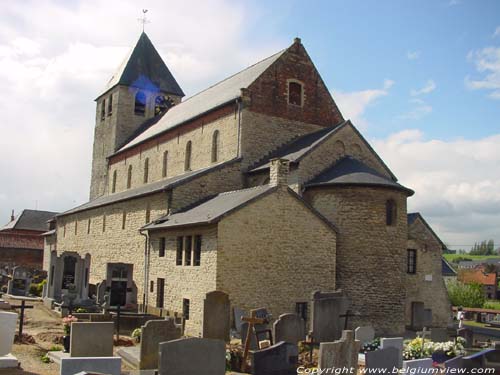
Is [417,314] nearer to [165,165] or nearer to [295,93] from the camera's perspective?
[295,93]

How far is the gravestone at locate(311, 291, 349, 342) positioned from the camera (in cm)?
1573

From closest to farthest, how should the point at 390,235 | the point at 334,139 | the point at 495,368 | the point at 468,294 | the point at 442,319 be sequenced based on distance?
the point at 495,368
the point at 390,235
the point at 334,139
the point at 442,319
the point at 468,294

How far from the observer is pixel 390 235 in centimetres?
2292

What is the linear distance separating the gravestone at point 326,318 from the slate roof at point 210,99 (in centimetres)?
1316

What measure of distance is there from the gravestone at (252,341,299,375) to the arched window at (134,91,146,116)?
34.1 m

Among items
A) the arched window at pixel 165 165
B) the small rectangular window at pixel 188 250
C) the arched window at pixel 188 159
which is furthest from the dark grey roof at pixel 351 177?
the arched window at pixel 165 165

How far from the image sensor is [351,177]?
2278cm

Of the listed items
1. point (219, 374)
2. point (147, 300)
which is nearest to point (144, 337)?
point (219, 374)

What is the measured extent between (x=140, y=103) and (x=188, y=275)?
24.1 m

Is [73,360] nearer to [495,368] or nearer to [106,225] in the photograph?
[495,368]

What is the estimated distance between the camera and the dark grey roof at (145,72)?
4228 cm

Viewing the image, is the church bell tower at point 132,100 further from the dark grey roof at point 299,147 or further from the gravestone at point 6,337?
the gravestone at point 6,337

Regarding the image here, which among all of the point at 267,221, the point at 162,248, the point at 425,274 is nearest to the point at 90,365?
the point at 267,221

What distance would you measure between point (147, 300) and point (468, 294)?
34.1m
